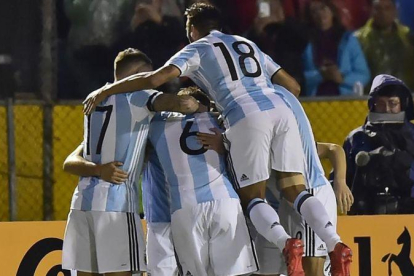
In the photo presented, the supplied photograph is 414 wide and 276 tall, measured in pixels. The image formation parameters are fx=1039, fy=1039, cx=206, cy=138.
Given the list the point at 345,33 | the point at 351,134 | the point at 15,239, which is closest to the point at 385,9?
the point at 345,33

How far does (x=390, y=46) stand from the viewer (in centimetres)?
845

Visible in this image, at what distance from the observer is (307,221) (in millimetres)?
5164

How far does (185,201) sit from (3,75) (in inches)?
118

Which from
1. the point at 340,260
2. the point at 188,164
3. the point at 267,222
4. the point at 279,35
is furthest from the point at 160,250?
the point at 279,35

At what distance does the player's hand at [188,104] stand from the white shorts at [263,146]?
226 millimetres

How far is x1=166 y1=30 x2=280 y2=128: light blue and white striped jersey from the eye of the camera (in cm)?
544

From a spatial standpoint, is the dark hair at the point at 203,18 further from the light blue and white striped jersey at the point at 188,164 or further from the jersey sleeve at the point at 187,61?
the light blue and white striped jersey at the point at 188,164

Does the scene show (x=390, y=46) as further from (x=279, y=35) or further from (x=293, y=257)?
(x=293, y=257)

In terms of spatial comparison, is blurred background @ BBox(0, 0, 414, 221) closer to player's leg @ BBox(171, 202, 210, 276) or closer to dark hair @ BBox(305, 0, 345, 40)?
dark hair @ BBox(305, 0, 345, 40)

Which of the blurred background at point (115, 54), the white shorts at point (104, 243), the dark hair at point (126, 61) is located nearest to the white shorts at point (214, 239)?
the white shorts at point (104, 243)

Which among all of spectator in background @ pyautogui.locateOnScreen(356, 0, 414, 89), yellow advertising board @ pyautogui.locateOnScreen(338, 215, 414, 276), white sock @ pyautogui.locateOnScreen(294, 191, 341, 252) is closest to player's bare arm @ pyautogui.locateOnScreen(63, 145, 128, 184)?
white sock @ pyautogui.locateOnScreen(294, 191, 341, 252)

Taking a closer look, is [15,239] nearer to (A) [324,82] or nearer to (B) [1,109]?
(B) [1,109]

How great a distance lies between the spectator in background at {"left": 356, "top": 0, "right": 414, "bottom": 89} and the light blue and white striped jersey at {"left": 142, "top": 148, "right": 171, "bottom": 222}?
330cm

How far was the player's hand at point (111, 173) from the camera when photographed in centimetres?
531
